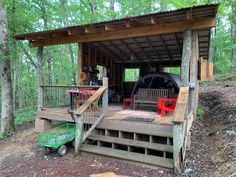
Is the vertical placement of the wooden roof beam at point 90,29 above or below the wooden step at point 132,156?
above

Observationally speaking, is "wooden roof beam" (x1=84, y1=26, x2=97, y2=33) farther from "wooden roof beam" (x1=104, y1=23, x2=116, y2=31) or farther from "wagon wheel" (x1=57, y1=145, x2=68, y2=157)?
"wagon wheel" (x1=57, y1=145, x2=68, y2=157)

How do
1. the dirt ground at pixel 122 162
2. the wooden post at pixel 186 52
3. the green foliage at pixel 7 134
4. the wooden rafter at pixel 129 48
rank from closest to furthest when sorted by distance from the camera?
the dirt ground at pixel 122 162 < the wooden post at pixel 186 52 < the green foliage at pixel 7 134 < the wooden rafter at pixel 129 48

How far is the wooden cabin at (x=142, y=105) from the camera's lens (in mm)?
4043

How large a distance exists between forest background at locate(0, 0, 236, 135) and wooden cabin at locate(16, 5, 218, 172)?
4.36 meters

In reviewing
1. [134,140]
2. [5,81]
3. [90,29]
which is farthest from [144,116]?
[5,81]

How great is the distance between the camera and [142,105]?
711 cm

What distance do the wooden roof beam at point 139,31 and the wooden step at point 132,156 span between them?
129 inches

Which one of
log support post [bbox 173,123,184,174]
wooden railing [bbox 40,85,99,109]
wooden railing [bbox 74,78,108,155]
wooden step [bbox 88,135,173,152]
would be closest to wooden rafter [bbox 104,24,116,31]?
wooden railing [bbox 74,78,108,155]

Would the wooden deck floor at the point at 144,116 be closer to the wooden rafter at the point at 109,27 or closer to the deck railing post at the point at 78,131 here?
the deck railing post at the point at 78,131

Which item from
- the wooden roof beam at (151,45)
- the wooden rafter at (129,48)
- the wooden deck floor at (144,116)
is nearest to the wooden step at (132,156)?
the wooden deck floor at (144,116)

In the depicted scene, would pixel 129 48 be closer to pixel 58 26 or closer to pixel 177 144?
pixel 177 144

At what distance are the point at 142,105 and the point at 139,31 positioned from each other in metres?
2.83

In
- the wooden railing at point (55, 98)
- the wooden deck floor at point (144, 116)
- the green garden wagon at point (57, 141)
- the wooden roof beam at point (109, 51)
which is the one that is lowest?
the green garden wagon at point (57, 141)

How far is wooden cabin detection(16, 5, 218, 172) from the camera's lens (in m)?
4.04
